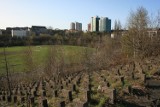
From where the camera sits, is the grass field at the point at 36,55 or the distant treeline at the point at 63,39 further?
the distant treeline at the point at 63,39

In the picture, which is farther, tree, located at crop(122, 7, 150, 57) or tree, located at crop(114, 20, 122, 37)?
tree, located at crop(114, 20, 122, 37)

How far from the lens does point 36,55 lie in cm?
7600

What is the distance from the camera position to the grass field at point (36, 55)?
51.1m

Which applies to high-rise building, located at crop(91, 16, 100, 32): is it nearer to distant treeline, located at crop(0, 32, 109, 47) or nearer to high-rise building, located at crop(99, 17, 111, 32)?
high-rise building, located at crop(99, 17, 111, 32)

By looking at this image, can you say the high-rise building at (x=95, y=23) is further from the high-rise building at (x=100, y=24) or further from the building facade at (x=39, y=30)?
the building facade at (x=39, y=30)

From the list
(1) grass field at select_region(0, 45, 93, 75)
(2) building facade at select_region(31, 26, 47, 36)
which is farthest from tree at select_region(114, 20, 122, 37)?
(2) building facade at select_region(31, 26, 47, 36)

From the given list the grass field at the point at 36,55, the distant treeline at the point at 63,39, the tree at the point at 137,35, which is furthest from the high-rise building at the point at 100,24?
the tree at the point at 137,35

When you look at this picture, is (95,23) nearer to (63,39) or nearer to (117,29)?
(63,39)

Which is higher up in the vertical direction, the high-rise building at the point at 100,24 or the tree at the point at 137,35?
the high-rise building at the point at 100,24

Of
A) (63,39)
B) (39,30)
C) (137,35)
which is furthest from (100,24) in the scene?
(137,35)

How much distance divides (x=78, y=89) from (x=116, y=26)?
182 feet

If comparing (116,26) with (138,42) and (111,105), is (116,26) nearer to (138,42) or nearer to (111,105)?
(138,42)

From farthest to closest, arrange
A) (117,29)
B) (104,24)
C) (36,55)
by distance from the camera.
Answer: (104,24)
(36,55)
(117,29)

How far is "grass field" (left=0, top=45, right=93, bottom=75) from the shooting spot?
51138 millimetres
